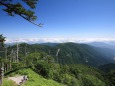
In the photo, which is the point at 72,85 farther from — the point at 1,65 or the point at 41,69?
the point at 1,65

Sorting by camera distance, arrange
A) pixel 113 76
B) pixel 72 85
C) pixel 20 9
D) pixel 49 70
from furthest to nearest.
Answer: pixel 113 76 < pixel 72 85 < pixel 49 70 < pixel 20 9

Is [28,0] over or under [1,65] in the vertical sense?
over

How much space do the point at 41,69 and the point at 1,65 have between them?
69.0 ft

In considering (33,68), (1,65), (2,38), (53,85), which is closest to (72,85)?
(33,68)

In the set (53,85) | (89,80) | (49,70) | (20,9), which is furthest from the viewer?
(89,80)

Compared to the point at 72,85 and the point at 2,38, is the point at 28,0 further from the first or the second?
the point at 72,85

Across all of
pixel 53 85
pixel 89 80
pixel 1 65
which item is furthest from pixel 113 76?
pixel 1 65

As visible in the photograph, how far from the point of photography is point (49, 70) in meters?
43.7

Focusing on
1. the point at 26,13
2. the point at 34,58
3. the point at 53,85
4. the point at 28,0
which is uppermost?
the point at 28,0

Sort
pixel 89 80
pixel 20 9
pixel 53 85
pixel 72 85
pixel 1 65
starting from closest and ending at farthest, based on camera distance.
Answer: pixel 20 9 < pixel 1 65 < pixel 53 85 < pixel 72 85 < pixel 89 80

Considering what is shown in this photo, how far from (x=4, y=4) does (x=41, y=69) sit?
29.5 metres

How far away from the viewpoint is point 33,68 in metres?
45.3

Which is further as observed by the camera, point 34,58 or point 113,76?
point 113,76

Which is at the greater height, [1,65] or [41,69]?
[1,65]
